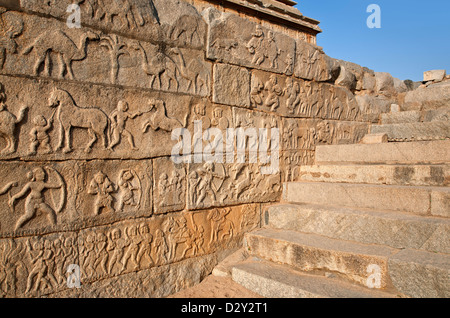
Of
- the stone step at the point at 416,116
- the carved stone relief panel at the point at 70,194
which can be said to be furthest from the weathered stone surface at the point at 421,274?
the stone step at the point at 416,116

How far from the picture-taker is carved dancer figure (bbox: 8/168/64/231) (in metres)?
2.58

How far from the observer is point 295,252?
11.0ft

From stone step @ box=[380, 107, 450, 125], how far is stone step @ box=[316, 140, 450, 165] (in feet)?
5.65

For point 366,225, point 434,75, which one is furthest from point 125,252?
point 434,75

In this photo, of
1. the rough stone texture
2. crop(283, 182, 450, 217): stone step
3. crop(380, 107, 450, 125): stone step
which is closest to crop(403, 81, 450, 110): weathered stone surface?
crop(380, 107, 450, 125): stone step

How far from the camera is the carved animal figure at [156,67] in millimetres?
3236

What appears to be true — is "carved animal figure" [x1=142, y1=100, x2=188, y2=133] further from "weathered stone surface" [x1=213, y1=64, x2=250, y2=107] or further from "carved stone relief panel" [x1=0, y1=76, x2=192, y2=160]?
"weathered stone surface" [x1=213, y1=64, x2=250, y2=107]

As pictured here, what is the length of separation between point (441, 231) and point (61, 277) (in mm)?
3221

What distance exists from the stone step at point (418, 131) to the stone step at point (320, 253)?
9.32 ft

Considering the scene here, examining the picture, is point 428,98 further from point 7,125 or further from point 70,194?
point 7,125

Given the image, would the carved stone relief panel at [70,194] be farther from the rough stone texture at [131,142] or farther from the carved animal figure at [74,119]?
the carved animal figure at [74,119]

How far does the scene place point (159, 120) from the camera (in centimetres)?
331

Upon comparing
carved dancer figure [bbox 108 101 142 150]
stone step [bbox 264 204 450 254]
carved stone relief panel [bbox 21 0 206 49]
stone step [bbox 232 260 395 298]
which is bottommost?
stone step [bbox 232 260 395 298]
